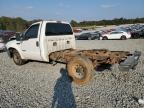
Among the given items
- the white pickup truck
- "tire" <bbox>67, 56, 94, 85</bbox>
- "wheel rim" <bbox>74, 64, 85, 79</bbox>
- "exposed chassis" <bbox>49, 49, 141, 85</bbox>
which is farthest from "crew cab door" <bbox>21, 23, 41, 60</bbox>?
"wheel rim" <bbox>74, 64, 85, 79</bbox>

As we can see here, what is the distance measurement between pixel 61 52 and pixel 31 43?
5.04 ft

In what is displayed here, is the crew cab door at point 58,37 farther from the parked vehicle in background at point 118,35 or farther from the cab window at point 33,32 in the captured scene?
the parked vehicle in background at point 118,35

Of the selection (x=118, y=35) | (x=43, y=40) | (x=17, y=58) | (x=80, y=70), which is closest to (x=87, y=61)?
(x=80, y=70)

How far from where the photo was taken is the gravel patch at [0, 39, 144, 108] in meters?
6.16

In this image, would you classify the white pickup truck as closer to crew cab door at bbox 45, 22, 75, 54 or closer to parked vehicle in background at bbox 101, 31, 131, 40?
crew cab door at bbox 45, 22, 75, 54

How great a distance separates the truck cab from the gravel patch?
0.86 meters

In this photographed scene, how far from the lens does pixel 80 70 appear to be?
314 inches

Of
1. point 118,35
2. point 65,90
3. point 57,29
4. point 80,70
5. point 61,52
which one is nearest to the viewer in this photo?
point 65,90

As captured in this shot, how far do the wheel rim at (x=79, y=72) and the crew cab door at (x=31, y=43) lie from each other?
89.4 inches

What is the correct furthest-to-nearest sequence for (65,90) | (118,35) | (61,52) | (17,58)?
(118,35), (17,58), (61,52), (65,90)

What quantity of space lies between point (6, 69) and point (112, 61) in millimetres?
5132

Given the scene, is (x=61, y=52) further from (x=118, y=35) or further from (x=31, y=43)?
(x=118, y=35)

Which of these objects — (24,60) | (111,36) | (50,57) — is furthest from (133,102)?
(111,36)

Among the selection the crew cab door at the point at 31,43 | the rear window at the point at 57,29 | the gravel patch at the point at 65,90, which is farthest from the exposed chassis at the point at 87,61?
the crew cab door at the point at 31,43
